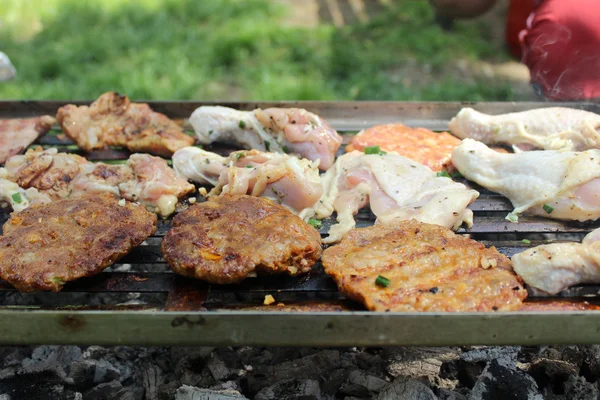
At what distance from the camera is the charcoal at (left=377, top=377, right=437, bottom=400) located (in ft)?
10.6

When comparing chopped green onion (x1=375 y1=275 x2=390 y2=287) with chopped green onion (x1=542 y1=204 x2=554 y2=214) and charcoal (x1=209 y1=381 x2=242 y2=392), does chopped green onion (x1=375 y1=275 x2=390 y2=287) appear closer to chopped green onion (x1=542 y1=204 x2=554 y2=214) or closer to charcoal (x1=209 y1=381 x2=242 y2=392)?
charcoal (x1=209 y1=381 x2=242 y2=392)

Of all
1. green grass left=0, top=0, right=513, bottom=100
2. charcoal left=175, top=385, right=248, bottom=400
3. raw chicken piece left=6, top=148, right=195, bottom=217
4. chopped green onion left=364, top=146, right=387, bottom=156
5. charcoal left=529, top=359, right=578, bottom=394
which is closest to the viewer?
charcoal left=175, top=385, right=248, bottom=400

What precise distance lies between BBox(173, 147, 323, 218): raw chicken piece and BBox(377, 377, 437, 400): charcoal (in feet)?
3.67

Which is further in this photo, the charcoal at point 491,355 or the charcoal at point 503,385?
the charcoal at point 491,355

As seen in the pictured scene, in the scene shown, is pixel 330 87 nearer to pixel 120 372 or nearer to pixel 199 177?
pixel 199 177

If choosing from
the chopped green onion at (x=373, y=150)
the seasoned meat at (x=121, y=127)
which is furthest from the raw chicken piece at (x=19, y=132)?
the chopped green onion at (x=373, y=150)

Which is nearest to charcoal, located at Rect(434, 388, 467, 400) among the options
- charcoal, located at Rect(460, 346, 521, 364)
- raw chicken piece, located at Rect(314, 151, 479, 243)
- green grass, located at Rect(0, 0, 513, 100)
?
charcoal, located at Rect(460, 346, 521, 364)

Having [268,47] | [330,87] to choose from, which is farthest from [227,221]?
[268,47]

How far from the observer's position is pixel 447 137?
438 centimetres

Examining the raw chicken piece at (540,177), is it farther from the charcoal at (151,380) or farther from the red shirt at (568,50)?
the charcoal at (151,380)

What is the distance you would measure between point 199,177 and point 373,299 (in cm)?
170

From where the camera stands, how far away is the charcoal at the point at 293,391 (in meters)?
3.30

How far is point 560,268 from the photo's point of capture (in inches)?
114

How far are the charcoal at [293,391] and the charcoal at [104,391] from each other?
0.83 m
